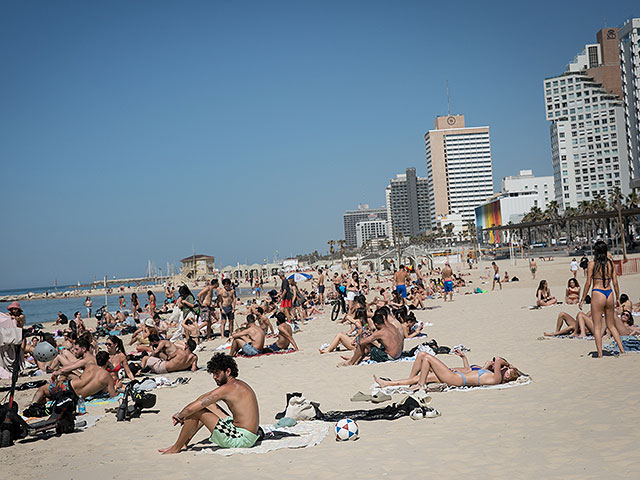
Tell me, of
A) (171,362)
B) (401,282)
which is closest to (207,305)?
(171,362)

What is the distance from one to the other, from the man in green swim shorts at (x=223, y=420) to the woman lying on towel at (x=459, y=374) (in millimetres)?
2178

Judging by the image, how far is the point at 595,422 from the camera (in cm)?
507

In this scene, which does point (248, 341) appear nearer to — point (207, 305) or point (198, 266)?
point (207, 305)

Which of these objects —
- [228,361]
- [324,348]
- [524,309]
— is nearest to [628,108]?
[524,309]

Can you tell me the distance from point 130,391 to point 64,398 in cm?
94

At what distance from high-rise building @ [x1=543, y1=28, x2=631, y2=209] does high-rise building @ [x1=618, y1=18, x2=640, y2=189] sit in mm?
22372

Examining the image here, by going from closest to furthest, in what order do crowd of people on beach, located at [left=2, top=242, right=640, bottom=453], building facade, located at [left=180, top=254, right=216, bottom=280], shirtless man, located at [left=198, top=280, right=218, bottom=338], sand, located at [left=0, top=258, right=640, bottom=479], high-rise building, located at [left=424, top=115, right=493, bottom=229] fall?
sand, located at [left=0, top=258, right=640, bottom=479]
crowd of people on beach, located at [left=2, top=242, right=640, bottom=453]
shirtless man, located at [left=198, top=280, right=218, bottom=338]
building facade, located at [left=180, top=254, right=216, bottom=280]
high-rise building, located at [left=424, top=115, right=493, bottom=229]

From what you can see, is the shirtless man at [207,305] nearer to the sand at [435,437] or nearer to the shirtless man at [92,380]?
the sand at [435,437]

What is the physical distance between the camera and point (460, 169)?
545 ft

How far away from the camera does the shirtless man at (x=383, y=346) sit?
9180 mm

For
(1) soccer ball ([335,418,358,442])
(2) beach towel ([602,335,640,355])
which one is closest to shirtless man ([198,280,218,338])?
(2) beach towel ([602,335,640,355])

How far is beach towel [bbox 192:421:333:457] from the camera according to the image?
203 inches

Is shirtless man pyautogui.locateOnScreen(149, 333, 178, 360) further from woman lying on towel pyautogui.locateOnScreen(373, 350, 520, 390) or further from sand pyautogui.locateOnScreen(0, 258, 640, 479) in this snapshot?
woman lying on towel pyautogui.locateOnScreen(373, 350, 520, 390)

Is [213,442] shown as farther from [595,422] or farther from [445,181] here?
[445,181]
